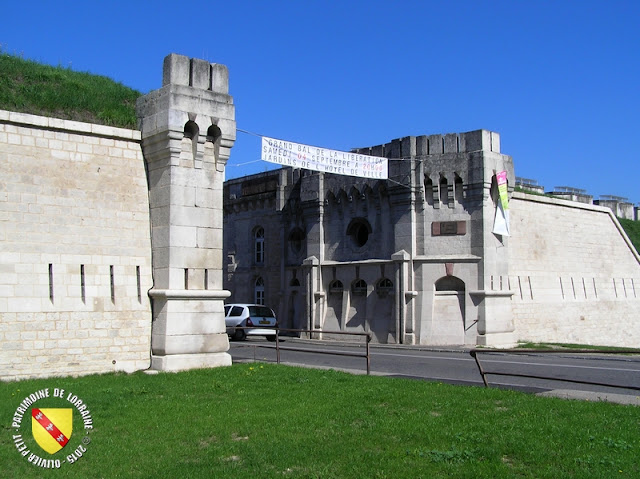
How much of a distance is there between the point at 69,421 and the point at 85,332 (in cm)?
458

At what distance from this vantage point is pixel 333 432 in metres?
8.66

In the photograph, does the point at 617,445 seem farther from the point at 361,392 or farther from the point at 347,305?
the point at 347,305

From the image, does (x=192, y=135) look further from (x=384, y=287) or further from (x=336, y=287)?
(x=336, y=287)

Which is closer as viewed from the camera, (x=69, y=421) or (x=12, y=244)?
(x=69, y=421)

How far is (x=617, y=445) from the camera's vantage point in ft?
24.8

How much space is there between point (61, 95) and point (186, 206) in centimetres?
338

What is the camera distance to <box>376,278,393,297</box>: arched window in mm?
27062

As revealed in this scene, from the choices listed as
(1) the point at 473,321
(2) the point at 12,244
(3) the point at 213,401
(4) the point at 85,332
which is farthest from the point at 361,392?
(1) the point at 473,321

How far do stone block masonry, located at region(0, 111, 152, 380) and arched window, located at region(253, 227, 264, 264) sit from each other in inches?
779

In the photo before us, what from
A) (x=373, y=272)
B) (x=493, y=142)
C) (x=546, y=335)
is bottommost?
(x=546, y=335)

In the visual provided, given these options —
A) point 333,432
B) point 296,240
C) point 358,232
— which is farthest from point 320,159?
point 333,432

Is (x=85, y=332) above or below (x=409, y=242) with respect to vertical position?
below

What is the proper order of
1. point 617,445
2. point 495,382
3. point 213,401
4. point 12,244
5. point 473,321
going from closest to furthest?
point 617,445 → point 213,401 → point 12,244 → point 495,382 → point 473,321
